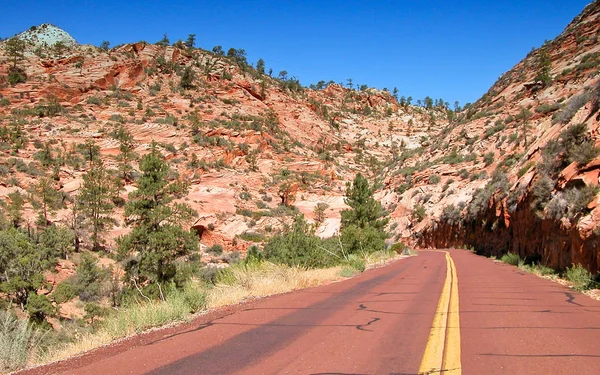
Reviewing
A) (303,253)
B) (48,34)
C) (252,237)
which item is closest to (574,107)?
(303,253)

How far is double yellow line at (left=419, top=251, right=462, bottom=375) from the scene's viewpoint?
4062 mm

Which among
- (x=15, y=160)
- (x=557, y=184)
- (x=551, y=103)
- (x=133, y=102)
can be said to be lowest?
(x=557, y=184)

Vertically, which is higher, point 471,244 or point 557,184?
point 557,184

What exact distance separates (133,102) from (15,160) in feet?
82.3

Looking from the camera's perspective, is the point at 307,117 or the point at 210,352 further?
the point at 307,117

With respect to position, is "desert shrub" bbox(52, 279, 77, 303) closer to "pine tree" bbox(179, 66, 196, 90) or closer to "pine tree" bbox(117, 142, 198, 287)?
"pine tree" bbox(117, 142, 198, 287)

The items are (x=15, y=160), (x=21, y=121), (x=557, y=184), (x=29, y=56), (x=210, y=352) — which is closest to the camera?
(x=210, y=352)

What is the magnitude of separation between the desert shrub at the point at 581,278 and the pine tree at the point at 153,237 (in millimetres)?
16833

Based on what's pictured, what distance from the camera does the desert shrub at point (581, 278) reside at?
30.4 ft

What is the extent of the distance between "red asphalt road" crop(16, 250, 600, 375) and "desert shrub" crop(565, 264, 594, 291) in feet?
4.11

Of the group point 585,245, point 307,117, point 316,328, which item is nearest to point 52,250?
point 316,328

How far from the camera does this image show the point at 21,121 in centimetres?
5156

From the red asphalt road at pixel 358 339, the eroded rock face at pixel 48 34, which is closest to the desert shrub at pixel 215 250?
the red asphalt road at pixel 358 339

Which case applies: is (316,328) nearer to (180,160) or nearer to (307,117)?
(180,160)
